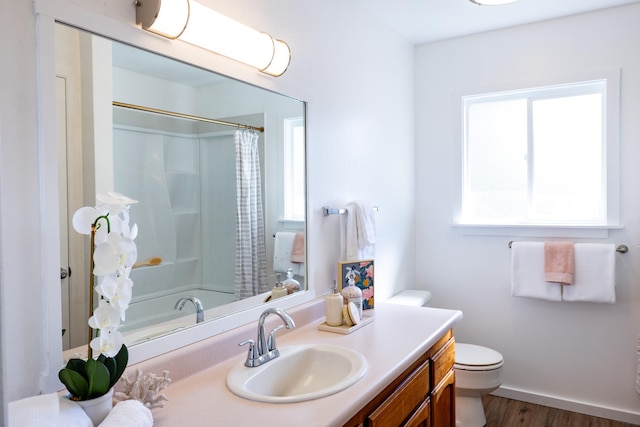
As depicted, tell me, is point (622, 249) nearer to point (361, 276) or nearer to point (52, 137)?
point (361, 276)

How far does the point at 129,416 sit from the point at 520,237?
2.57m

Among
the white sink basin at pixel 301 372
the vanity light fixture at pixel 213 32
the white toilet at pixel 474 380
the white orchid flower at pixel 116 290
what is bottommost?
the white toilet at pixel 474 380

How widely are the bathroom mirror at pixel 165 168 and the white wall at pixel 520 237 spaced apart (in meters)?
1.57

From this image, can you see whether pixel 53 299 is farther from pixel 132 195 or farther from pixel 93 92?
pixel 93 92

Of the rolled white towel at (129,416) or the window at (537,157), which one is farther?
the window at (537,157)

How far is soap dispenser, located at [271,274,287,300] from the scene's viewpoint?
180 cm

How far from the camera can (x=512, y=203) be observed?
9.63 feet

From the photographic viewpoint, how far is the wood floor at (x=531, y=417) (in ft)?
8.50

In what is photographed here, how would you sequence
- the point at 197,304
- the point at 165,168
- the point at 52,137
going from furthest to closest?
the point at 197,304, the point at 165,168, the point at 52,137

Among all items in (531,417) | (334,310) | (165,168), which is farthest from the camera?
(531,417)

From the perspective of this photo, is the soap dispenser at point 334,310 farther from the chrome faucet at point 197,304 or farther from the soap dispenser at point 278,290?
the chrome faucet at point 197,304

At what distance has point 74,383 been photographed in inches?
34.7

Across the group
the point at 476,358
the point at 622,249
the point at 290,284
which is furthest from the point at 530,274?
the point at 290,284

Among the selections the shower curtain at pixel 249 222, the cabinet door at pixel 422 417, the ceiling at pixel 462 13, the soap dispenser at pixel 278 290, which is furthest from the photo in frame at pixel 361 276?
the ceiling at pixel 462 13
